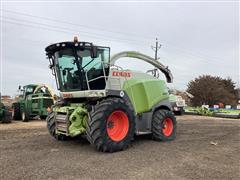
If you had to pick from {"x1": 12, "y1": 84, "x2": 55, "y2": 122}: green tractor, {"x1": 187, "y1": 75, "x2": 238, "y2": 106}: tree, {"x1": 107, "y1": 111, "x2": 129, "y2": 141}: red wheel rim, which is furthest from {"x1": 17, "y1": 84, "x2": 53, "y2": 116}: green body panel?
{"x1": 187, "y1": 75, "x2": 238, "y2": 106}: tree

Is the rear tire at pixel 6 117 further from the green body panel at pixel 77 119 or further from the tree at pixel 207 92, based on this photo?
the tree at pixel 207 92

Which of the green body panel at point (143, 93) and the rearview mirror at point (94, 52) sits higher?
the rearview mirror at point (94, 52)

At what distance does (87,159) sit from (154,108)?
10.9 feet

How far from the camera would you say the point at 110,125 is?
6.89 meters

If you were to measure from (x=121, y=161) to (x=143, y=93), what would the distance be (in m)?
2.95

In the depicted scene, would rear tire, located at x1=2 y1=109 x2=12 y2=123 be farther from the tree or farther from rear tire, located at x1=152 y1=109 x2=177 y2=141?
the tree

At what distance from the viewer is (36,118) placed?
1822cm

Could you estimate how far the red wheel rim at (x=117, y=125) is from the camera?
6.86 metres

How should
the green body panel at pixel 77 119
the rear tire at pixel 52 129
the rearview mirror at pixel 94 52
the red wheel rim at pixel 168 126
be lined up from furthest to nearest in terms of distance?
the red wheel rim at pixel 168 126
the rear tire at pixel 52 129
the rearview mirror at pixel 94 52
the green body panel at pixel 77 119

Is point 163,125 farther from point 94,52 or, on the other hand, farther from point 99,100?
point 94,52

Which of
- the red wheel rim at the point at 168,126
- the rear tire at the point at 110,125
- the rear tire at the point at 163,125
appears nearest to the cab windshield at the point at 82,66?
the rear tire at the point at 110,125

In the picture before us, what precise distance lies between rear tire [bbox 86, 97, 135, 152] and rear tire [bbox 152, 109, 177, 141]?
142cm

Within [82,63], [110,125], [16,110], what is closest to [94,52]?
[82,63]

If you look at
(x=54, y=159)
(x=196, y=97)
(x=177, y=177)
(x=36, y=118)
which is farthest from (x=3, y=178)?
(x=196, y=97)
